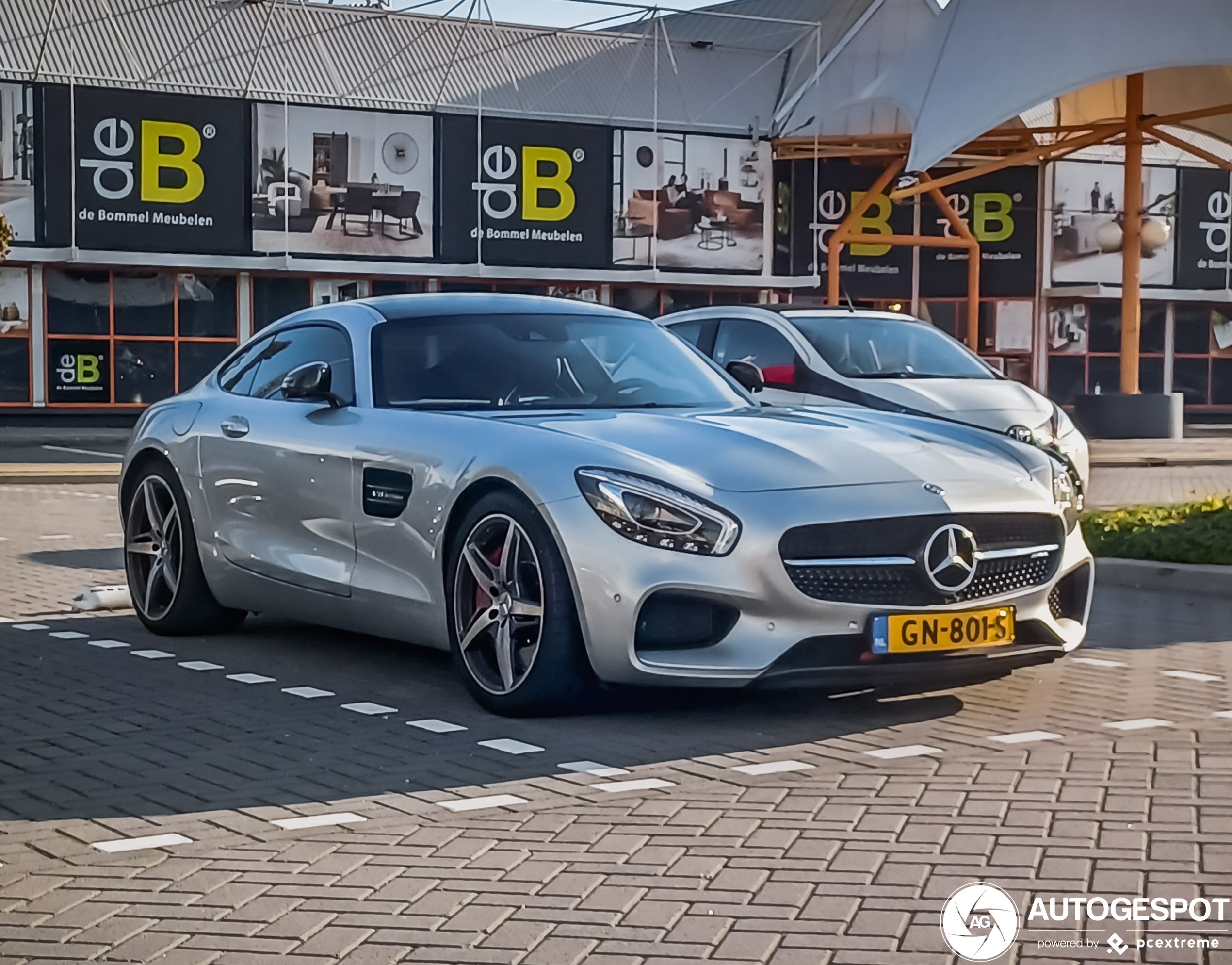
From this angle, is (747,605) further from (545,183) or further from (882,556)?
(545,183)

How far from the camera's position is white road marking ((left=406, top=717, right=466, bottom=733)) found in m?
6.26

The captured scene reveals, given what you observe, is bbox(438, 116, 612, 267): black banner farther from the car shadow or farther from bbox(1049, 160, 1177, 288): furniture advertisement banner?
the car shadow

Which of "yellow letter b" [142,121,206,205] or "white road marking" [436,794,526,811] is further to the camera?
"yellow letter b" [142,121,206,205]

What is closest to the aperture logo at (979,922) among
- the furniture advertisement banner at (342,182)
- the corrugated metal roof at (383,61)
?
the corrugated metal roof at (383,61)

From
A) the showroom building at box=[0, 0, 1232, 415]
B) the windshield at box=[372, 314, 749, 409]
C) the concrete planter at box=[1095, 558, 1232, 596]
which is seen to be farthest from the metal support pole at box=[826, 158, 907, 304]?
the windshield at box=[372, 314, 749, 409]

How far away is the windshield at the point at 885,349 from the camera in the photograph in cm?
1367

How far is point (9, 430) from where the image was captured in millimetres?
34000

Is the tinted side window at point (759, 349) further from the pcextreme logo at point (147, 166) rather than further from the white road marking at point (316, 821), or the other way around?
the pcextreme logo at point (147, 166)

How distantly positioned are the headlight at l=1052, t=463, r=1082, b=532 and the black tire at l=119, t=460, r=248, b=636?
12.4 feet

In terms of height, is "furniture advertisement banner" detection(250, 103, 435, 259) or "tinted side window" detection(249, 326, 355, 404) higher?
"furniture advertisement banner" detection(250, 103, 435, 259)

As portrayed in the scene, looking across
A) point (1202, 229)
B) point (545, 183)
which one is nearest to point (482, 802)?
point (545, 183)

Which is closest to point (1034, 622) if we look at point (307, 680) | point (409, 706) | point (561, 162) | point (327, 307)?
point (409, 706)

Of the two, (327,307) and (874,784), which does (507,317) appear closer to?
(327,307)

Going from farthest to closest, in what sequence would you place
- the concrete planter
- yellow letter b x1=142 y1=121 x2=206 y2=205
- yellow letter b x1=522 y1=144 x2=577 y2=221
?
yellow letter b x1=522 y1=144 x2=577 y2=221
yellow letter b x1=142 y1=121 x2=206 y2=205
the concrete planter
